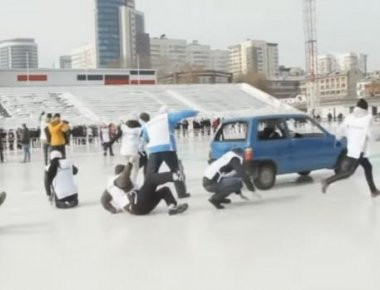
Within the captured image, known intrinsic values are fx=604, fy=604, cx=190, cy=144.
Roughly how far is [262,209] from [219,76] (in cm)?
10954

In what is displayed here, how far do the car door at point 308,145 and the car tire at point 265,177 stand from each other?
1.89 ft

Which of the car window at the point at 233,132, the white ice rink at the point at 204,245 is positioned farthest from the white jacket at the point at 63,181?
the car window at the point at 233,132

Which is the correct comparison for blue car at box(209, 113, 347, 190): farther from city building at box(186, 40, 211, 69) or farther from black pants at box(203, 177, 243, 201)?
city building at box(186, 40, 211, 69)

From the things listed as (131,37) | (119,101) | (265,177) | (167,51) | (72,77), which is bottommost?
(265,177)

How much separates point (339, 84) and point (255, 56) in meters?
41.2

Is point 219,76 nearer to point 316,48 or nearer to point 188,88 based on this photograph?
point 316,48

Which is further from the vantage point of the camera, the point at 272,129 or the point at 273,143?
the point at 272,129

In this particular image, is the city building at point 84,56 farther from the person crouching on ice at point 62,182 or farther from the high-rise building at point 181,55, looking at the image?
the person crouching on ice at point 62,182

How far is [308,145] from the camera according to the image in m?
11.2

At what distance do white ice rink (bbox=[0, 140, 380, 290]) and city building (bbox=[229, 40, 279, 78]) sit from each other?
563ft

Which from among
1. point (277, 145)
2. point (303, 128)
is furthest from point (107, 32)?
point (277, 145)

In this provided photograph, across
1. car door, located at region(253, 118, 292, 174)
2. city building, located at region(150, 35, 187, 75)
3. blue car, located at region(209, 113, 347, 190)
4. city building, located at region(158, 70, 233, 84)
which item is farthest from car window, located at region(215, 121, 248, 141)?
city building, located at region(150, 35, 187, 75)

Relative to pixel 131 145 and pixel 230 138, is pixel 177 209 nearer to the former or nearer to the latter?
pixel 230 138

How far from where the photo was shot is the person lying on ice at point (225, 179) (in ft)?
28.8
